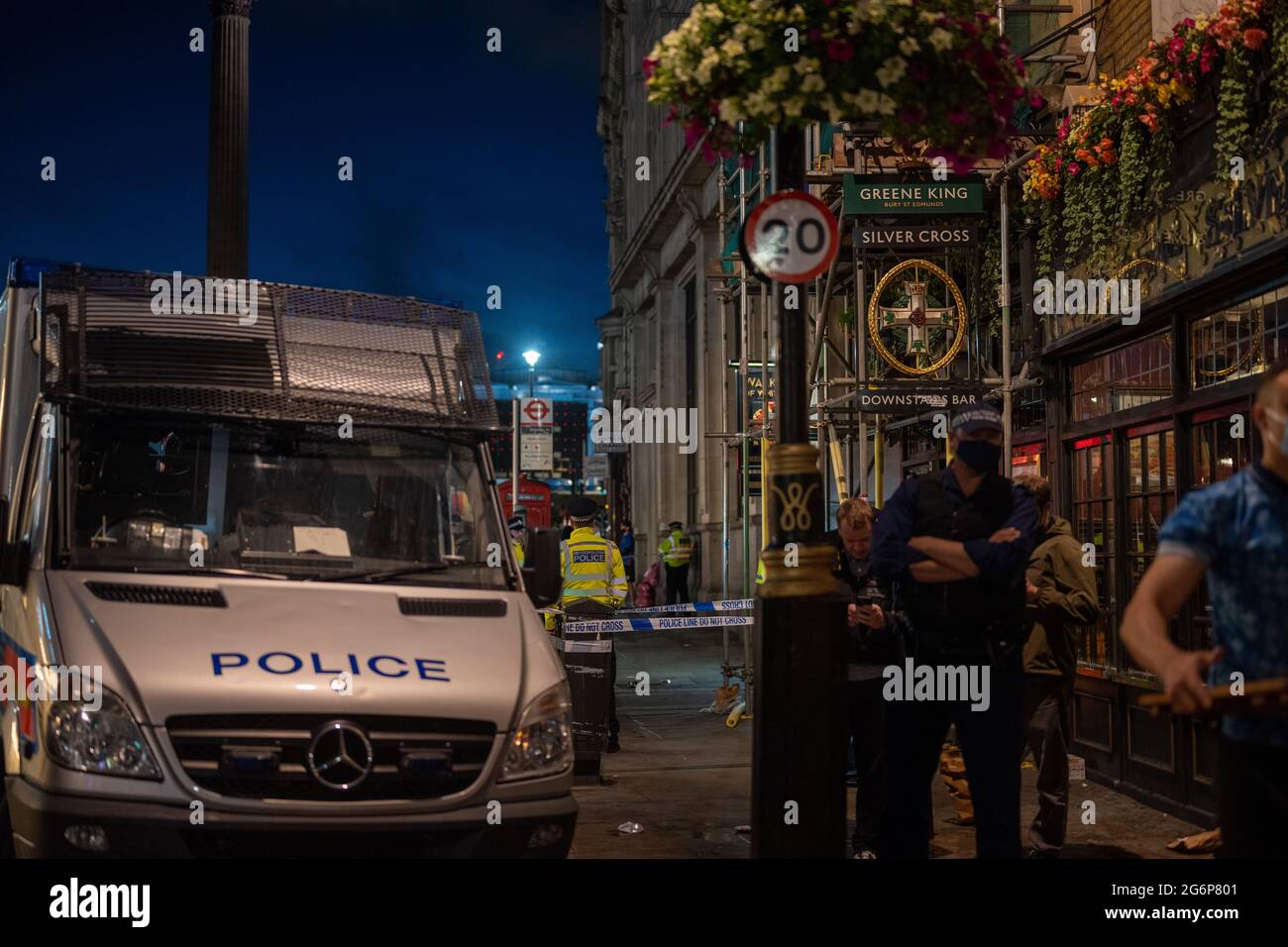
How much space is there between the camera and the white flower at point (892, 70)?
5.76 meters

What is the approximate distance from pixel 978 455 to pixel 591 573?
650cm

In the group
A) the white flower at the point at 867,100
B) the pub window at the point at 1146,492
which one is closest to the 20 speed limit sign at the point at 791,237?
the white flower at the point at 867,100

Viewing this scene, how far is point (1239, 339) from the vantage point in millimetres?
8516

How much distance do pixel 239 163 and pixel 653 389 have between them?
22.5 m

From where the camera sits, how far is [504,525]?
6906mm

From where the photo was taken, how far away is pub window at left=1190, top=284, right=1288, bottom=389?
26.6ft

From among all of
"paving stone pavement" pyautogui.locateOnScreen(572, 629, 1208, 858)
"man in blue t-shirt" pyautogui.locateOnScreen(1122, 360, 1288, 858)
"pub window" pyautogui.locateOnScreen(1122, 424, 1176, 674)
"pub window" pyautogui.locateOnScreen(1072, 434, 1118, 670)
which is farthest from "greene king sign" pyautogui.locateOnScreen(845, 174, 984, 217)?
"man in blue t-shirt" pyautogui.locateOnScreen(1122, 360, 1288, 858)

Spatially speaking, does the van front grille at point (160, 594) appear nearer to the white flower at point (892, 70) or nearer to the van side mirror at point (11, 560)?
the van side mirror at point (11, 560)

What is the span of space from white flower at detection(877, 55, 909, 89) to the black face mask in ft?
5.10

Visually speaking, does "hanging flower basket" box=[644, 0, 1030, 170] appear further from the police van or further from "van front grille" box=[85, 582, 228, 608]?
"van front grille" box=[85, 582, 228, 608]

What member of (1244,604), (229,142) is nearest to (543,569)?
(1244,604)
